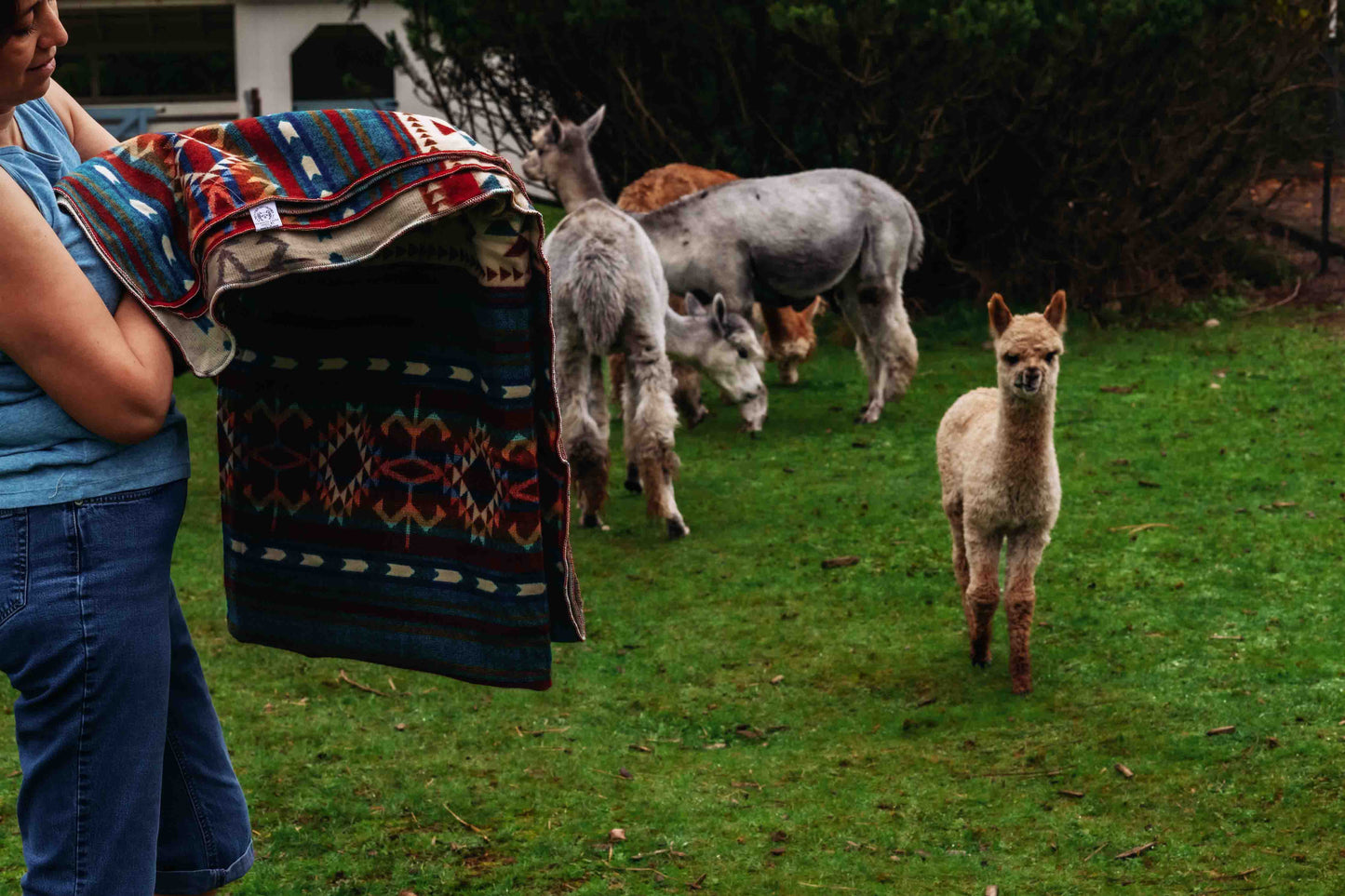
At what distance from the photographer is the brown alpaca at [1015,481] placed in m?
4.82

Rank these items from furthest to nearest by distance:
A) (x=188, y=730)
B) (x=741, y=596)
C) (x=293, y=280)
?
(x=741, y=596) < (x=188, y=730) < (x=293, y=280)

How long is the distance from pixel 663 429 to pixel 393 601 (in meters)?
4.99

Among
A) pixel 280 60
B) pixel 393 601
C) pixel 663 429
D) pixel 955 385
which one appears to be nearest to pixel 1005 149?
pixel 955 385

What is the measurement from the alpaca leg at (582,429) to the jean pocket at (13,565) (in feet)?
16.8

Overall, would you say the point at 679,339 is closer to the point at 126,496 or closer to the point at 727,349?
the point at 727,349

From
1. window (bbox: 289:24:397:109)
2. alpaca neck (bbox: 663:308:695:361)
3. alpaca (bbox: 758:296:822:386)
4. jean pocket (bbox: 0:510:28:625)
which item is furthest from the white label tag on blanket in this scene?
window (bbox: 289:24:397:109)

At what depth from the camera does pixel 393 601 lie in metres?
2.31

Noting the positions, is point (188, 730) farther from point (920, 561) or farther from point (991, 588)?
point (920, 561)

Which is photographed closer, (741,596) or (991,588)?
(991,588)

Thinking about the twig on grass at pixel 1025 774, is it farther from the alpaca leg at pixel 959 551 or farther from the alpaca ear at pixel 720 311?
the alpaca ear at pixel 720 311

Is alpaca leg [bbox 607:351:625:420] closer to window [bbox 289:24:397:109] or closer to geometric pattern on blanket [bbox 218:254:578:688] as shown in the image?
geometric pattern on blanket [bbox 218:254:578:688]

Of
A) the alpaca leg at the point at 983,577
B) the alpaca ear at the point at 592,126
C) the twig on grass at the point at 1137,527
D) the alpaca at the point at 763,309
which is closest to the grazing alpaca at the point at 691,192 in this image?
the alpaca at the point at 763,309

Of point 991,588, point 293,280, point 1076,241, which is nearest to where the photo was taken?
point 293,280

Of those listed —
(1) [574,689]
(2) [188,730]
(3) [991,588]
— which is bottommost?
(1) [574,689]
